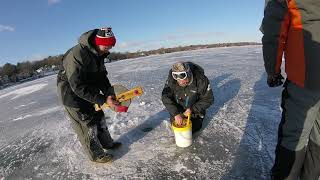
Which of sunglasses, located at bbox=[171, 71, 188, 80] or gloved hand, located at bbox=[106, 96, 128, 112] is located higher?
sunglasses, located at bbox=[171, 71, 188, 80]

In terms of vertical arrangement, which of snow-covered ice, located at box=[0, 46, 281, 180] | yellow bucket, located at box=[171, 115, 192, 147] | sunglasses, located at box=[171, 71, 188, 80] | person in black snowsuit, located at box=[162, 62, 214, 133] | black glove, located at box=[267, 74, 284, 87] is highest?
black glove, located at box=[267, 74, 284, 87]

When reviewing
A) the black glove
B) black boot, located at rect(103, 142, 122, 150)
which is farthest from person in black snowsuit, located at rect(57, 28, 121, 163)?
the black glove

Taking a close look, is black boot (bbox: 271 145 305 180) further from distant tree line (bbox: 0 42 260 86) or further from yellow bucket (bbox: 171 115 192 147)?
distant tree line (bbox: 0 42 260 86)

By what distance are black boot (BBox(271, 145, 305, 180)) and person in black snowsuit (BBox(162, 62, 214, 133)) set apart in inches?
66.4

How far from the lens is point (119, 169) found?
12.1 ft

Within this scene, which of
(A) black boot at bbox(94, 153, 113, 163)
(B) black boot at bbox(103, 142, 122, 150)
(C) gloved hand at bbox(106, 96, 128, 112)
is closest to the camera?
(C) gloved hand at bbox(106, 96, 128, 112)

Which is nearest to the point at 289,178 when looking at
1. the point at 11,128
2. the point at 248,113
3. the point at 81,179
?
the point at 81,179

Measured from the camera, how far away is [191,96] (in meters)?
4.39

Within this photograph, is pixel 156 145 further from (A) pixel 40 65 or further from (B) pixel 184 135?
(A) pixel 40 65

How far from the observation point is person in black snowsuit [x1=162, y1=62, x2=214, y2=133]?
4277 millimetres

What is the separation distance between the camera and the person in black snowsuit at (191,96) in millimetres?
4277

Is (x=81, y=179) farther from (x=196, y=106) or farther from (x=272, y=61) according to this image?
(x=272, y=61)

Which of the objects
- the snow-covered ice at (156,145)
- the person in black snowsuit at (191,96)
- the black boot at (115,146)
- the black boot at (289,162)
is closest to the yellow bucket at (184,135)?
the snow-covered ice at (156,145)

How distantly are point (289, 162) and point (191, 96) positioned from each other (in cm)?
200
